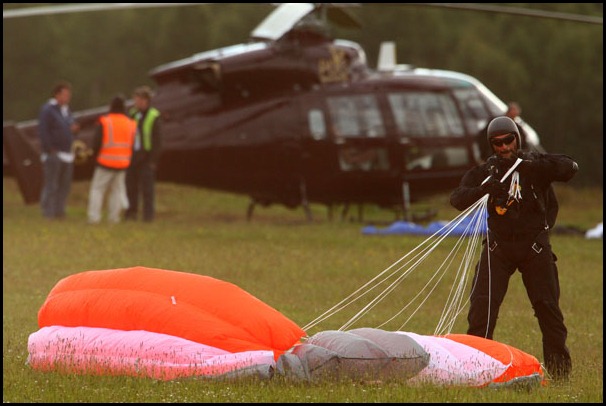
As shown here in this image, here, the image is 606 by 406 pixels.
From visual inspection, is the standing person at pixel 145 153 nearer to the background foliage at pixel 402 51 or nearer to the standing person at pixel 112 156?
the standing person at pixel 112 156

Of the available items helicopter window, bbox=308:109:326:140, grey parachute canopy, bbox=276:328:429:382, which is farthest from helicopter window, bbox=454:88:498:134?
grey parachute canopy, bbox=276:328:429:382

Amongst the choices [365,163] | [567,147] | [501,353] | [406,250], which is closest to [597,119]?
[567,147]

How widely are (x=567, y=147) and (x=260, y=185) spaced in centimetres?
2581

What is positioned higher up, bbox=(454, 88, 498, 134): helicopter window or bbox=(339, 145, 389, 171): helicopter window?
bbox=(454, 88, 498, 134): helicopter window

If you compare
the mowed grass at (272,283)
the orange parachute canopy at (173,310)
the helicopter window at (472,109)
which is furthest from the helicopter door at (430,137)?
the orange parachute canopy at (173,310)

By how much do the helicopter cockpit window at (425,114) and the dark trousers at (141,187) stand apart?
4534 mm

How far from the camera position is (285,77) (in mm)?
22703

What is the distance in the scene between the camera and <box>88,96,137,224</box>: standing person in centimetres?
2178

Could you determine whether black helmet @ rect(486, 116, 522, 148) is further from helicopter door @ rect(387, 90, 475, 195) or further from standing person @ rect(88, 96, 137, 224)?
helicopter door @ rect(387, 90, 475, 195)

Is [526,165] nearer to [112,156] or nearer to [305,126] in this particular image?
[112,156]

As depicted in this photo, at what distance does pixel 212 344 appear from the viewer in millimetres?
8352

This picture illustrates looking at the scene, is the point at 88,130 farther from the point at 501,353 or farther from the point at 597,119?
the point at 597,119

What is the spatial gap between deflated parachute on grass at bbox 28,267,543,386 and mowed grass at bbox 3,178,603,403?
140 mm

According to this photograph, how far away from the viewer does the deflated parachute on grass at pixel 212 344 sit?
812 centimetres
